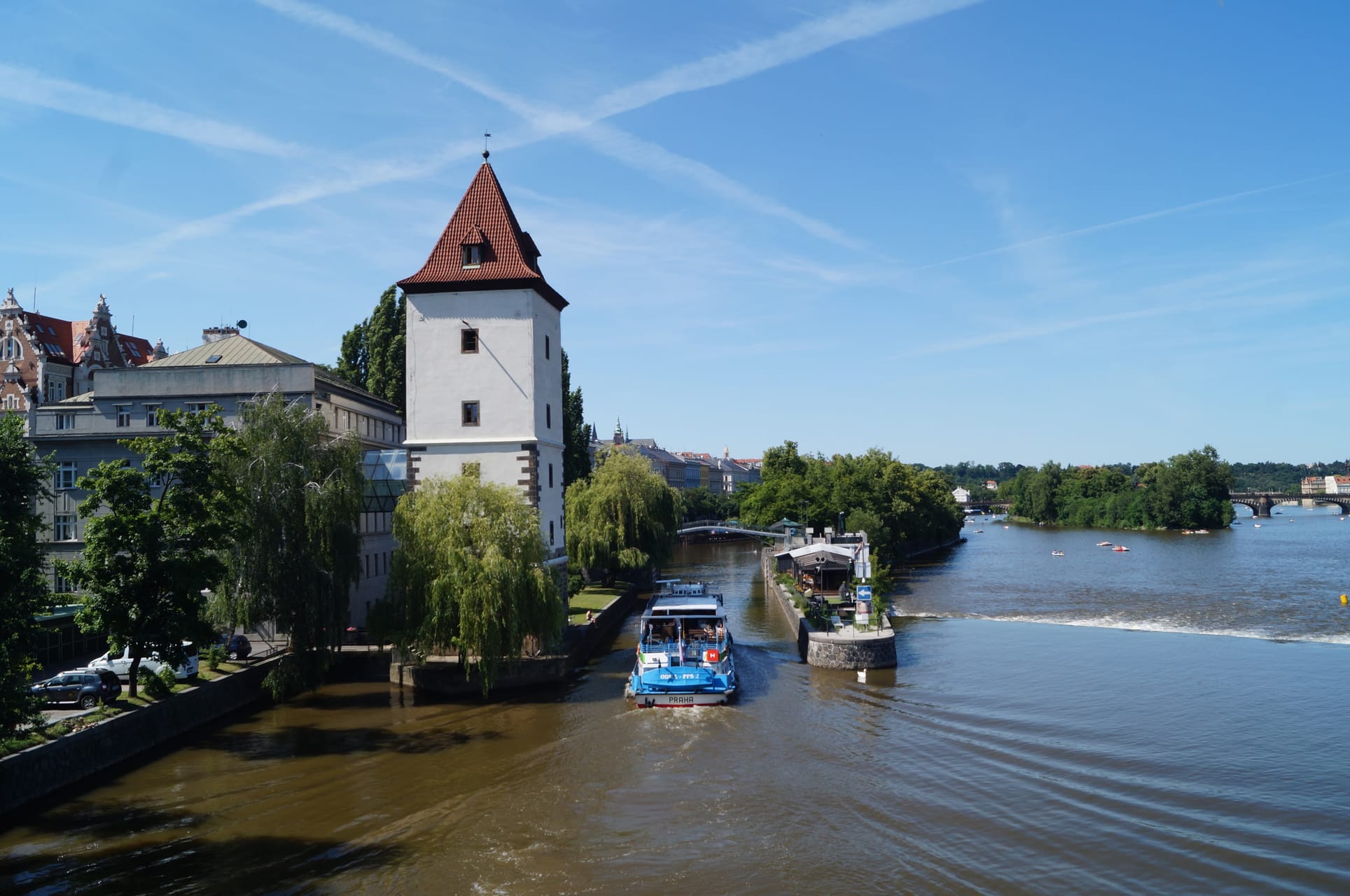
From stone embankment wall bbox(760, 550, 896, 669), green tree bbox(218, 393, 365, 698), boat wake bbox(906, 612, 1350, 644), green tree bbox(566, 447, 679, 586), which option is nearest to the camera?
green tree bbox(218, 393, 365, 698)

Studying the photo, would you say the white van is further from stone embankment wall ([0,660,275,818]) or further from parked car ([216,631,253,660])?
parked car ([216,631,253,660])

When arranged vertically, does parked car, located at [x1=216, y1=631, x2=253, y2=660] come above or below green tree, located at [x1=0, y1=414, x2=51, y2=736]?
below

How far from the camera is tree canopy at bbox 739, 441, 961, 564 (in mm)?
82688

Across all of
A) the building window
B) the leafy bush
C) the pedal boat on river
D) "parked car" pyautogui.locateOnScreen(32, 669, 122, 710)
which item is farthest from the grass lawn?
the building window

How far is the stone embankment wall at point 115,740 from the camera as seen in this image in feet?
66.1

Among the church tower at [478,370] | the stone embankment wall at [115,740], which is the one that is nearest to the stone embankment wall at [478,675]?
the church tower at [478,370]

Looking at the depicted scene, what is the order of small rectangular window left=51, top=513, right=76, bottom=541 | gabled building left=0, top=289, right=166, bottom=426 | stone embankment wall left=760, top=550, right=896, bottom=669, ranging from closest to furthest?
stone embankment wall left=760, top=550, right=896, bottom=669 < small rectangular window left=51, top=513, right=76, bottom=541 < gabled building left=0, top=289, right=166, bottom=426

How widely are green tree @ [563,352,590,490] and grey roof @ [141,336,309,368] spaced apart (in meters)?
25.1

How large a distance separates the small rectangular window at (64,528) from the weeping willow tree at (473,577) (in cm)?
2155

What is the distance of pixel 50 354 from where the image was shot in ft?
219

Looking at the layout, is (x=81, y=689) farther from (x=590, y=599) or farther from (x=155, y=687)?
(x=590, y=599)

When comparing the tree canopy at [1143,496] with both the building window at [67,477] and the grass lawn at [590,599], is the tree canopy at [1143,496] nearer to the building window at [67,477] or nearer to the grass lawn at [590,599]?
the grass lawn at [590,599]

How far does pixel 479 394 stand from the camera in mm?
34969

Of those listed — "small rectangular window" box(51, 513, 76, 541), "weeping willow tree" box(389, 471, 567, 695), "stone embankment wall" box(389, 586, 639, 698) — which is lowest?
"stone embankment wall" box(389, 586, 639, 698)
